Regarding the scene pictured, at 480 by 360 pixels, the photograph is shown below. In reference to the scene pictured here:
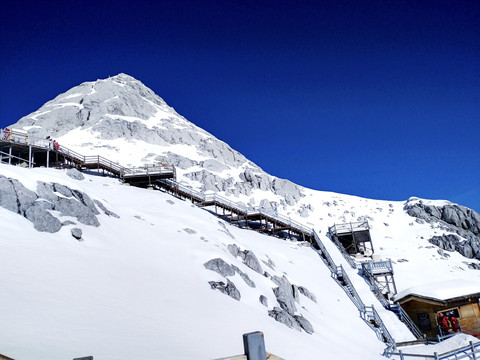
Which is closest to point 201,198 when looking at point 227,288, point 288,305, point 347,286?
point 347,286

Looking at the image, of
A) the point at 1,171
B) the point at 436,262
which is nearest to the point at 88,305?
the point at 1,171

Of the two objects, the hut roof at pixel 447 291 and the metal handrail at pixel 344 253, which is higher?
the metal handrail at pixel 344 253

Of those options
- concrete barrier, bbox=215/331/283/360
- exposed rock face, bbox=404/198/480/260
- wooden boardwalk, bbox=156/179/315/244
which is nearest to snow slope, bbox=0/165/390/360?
concrete barrier, bbox=215/331/283/360

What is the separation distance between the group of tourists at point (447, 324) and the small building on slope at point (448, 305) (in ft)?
0.77

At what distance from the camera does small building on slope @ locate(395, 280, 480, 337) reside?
25391 mm

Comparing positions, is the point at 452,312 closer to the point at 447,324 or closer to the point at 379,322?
the point at 447,324

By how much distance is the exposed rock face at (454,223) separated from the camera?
5434cm

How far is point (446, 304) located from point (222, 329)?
18.9 m

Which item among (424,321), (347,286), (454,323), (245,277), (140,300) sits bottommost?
(454,323)

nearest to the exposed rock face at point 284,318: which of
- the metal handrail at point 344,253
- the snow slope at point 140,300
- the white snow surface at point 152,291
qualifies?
the snow slope at point 140,300

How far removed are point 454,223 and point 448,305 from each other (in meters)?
45.3

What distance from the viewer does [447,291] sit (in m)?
25.8

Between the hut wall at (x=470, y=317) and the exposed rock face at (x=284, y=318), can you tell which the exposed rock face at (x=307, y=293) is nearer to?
the exposed rock face at (x=284, y=318)

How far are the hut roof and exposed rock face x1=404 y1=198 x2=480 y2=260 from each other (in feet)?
105
